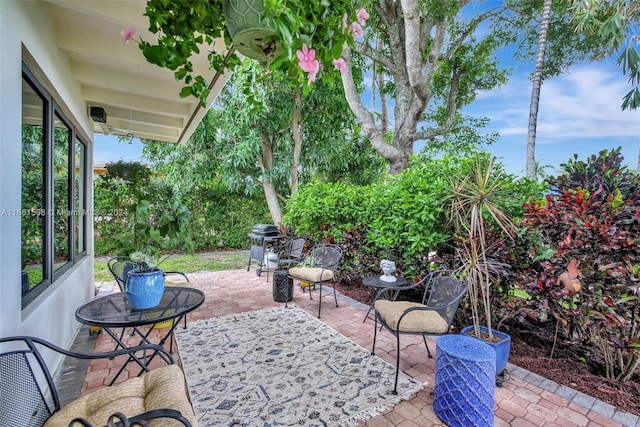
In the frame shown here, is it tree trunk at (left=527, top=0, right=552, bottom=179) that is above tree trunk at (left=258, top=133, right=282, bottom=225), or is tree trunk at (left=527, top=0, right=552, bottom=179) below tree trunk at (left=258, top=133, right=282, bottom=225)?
above

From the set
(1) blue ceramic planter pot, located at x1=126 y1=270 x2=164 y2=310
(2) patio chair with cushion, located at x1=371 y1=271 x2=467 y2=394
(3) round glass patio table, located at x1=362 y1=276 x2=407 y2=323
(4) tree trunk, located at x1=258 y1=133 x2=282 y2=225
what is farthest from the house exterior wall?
(4) tree trunk, located at x1=258 y1=133 x2=282 y2=225

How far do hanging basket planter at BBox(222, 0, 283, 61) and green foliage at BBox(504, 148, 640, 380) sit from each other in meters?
2.54

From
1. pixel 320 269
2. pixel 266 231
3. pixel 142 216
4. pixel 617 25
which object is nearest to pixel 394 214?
pixel 320 269

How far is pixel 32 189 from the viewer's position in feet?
6.91

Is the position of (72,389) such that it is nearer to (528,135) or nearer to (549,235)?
(549,235)

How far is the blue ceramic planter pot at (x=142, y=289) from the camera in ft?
6.90

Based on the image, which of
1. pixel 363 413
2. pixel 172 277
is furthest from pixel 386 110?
pixel 363 413

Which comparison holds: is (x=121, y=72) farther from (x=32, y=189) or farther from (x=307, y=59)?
(x=307, y=59)

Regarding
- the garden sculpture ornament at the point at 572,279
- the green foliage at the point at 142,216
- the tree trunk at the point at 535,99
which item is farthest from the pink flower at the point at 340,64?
the tree trunk at the point at 535,99

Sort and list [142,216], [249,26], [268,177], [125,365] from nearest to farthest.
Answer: [249,26], [125,365], [142,216], [268,177]

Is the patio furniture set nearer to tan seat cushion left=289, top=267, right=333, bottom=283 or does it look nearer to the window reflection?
the window reflection

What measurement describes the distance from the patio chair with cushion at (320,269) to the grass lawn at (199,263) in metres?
2.56

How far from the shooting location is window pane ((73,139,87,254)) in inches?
142

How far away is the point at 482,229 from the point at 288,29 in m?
2.27
